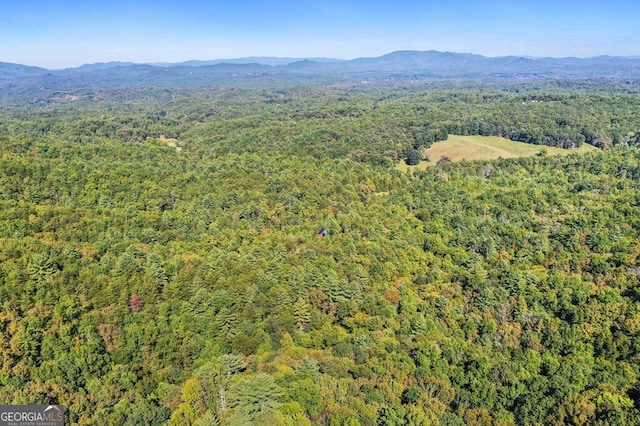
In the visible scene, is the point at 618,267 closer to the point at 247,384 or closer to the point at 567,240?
the point at 567,240

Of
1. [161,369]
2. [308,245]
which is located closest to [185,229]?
[308,245]

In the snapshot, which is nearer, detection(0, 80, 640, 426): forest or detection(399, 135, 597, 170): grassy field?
detection(0, 80, 640, 426): forest

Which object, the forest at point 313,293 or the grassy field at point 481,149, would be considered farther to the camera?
the grassy field at point 481,149

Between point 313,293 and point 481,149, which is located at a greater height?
point 481,149

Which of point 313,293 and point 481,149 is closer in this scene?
point 313,293
